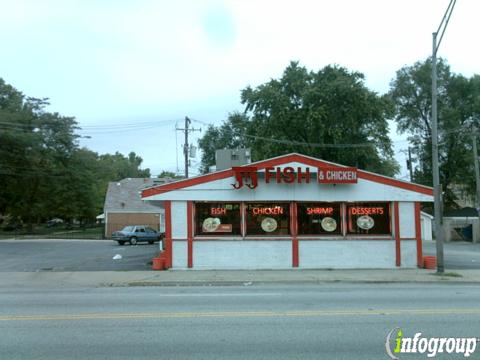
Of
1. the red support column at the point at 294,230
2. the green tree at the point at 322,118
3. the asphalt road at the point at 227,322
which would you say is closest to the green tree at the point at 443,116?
the green tree at the point at 322,118

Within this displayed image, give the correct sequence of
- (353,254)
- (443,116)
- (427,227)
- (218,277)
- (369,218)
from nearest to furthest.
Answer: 1. (218,277)
2. (353,254)
3. (369,218)
4. (427,227)
5. (443,116)

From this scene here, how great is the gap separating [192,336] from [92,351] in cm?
152

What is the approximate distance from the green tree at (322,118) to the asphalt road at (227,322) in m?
26.5

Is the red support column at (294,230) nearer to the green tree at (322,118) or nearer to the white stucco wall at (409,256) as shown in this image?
the white stucco wall at (409,256)

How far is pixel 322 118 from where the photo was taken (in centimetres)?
3844

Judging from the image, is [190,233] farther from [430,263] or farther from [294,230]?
[430,263]

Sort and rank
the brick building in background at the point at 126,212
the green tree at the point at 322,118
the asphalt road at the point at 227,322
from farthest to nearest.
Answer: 1. the brick building in background at the point at 126,212
2. the green tree at the point at 322,118
3. the asphalt road at the point at 227,322

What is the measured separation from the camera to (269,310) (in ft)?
31.9

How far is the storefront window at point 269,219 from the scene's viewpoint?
19625 mm

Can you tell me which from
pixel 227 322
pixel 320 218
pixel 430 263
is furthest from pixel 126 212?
pixel 227 322

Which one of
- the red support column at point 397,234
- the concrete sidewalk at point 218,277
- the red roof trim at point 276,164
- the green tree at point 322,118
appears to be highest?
the green tree at point 322,118

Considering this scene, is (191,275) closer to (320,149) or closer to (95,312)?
(95,312)

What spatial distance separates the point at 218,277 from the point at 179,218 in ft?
12.0

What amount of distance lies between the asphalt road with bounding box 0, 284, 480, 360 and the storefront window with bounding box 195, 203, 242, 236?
6395mm
